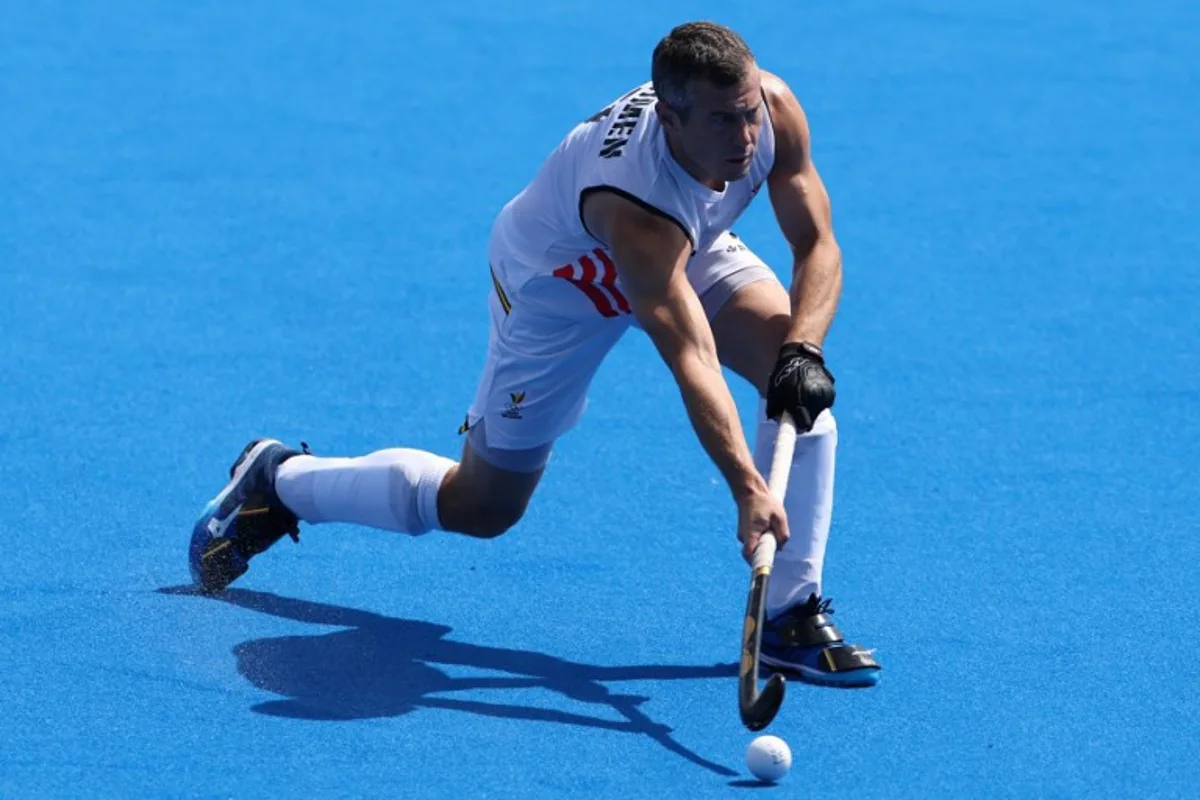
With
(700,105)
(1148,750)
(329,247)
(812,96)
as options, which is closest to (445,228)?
(329,247)

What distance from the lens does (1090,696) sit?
4918mm

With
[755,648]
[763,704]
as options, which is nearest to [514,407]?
[755,648]

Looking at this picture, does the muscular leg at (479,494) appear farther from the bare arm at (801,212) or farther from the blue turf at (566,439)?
the bare arm at (801,212)

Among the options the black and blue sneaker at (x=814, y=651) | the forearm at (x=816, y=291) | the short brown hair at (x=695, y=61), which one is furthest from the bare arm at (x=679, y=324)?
the black and blue sneaker at (x=814, y=651)

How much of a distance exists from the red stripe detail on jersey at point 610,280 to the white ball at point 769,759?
1173mm

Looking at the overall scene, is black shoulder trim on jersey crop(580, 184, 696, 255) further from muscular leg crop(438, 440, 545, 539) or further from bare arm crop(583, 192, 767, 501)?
muscular leg crop(438, 440, 545, 539)

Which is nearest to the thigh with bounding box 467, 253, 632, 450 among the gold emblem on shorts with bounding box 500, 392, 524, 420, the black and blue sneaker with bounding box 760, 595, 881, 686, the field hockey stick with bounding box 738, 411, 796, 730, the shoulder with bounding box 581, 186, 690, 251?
the gold emblem on shorts with bounding box 500, 392, 524, 420

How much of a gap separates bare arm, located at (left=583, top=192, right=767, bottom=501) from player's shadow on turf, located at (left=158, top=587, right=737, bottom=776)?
2.28 ft

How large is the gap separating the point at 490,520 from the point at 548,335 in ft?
1.82

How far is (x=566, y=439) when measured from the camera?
6.63m

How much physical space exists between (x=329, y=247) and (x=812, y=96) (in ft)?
9.80

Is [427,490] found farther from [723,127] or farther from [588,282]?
[723,127]

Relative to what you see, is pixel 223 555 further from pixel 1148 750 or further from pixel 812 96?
pixel 812 96

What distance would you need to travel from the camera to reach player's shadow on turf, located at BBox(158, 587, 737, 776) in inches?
191
